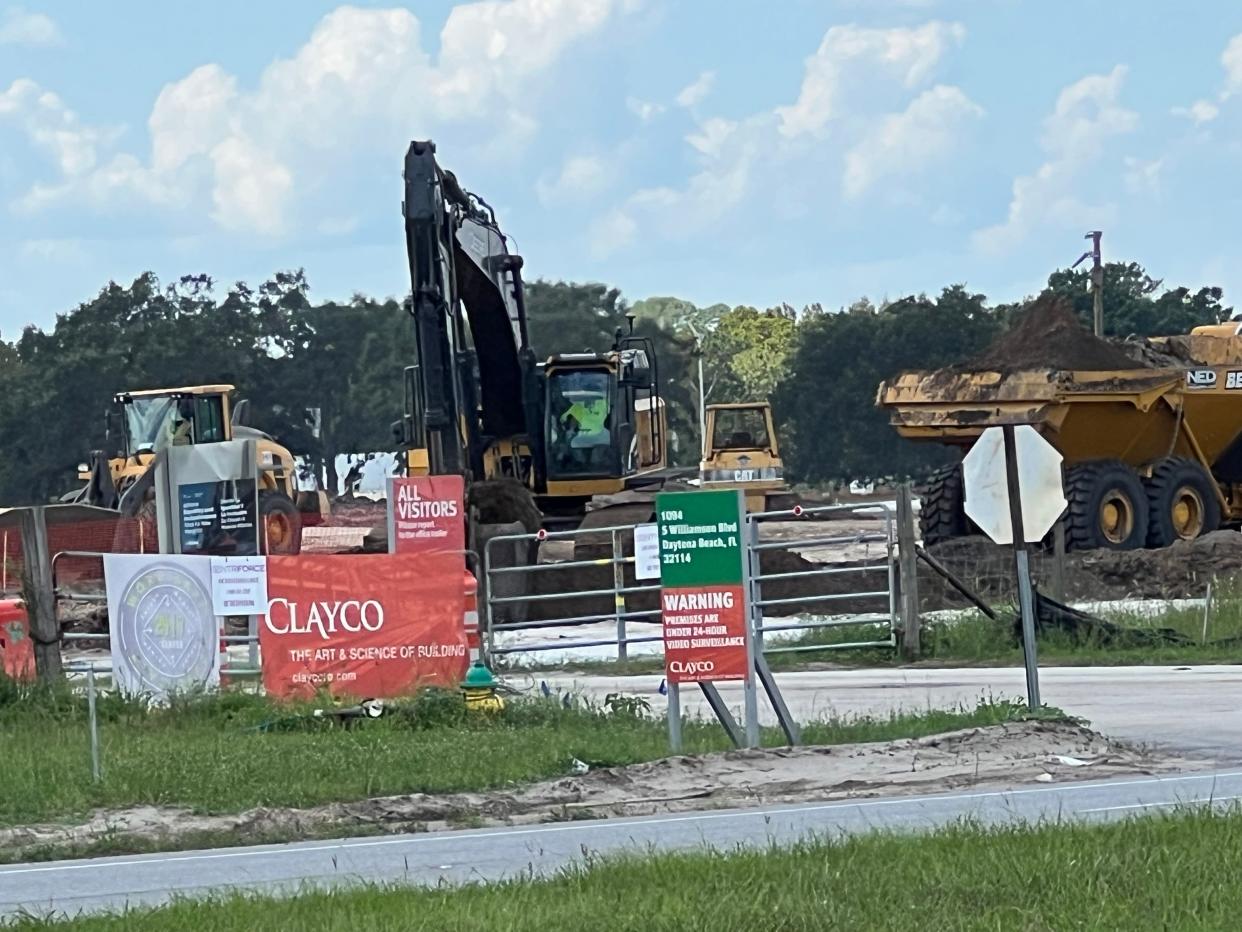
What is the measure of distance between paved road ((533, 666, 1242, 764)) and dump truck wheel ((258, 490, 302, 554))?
14065mm

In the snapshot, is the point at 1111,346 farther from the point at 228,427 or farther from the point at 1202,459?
the point at 228,427

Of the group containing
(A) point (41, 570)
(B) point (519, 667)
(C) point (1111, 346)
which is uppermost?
(C) point (1111, 346)

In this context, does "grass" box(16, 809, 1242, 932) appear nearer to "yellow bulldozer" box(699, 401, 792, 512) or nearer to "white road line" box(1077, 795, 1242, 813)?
"white road line" box(1077, 795, 1242, 813)

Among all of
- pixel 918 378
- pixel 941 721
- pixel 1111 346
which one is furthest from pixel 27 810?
pixel 1111 346

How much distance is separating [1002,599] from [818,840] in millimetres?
18152

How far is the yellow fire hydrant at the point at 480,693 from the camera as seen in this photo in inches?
727

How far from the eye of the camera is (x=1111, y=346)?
3450 centimetres

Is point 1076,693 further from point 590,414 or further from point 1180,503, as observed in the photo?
point 590,414

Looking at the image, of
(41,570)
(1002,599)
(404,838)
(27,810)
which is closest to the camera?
(404,838)

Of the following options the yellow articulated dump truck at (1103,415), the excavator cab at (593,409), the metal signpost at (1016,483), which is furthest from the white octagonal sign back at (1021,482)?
the excavator cab at (593,409)

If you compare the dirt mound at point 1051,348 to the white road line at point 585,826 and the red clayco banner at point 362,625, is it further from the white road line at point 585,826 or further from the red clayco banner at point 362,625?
the white road line at point 585,826

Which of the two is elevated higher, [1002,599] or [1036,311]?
[1036,311]

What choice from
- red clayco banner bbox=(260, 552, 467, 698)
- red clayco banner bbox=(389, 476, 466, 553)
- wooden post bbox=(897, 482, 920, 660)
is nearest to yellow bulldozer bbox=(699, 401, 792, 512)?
wooden post bbox=(897, 482, 920, 660)

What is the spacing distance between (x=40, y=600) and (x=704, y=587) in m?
7.01
